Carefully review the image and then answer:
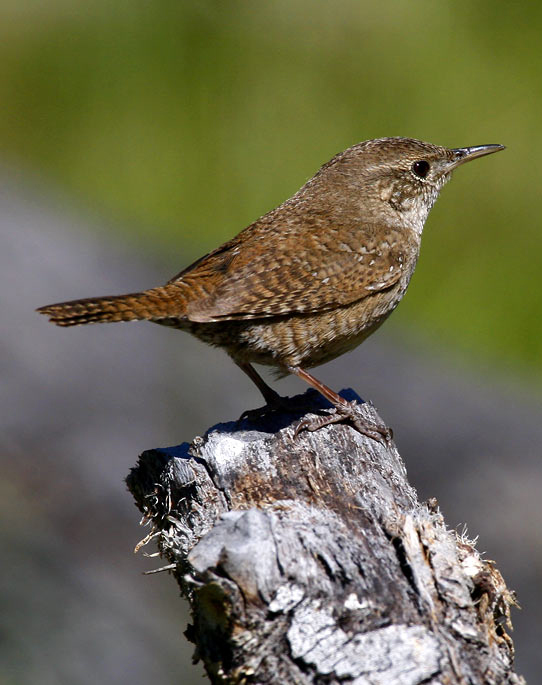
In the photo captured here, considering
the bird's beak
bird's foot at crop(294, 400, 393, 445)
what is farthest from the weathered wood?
the bird's beak

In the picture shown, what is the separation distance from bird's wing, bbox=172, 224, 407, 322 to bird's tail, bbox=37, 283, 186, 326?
10cm

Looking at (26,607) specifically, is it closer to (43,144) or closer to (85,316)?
(85,316)

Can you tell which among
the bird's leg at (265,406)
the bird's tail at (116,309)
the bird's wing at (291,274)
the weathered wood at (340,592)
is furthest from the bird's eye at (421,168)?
the weathered wood at (340,592)

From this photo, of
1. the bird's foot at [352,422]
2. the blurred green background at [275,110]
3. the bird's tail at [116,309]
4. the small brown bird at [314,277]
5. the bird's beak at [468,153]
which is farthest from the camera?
the blurred green background at [275,110]

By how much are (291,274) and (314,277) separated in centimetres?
11

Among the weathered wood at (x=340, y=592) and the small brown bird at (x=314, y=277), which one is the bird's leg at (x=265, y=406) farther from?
the weathered wood at (x=340, y=592)

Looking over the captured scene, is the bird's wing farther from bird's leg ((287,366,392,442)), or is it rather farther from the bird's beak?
the bird's beak

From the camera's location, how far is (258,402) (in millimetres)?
6449

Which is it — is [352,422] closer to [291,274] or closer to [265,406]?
[265,406]

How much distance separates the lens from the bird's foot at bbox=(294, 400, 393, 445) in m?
3.78

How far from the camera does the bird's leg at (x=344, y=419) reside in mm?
3788

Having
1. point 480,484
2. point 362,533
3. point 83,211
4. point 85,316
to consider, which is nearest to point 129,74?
point 83,211

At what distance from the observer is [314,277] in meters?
4.57

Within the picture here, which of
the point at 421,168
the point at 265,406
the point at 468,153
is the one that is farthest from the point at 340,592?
the point at 468,153
